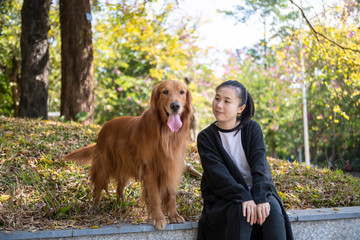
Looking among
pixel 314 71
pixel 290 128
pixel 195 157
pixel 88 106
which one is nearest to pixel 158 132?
pixel 195 157

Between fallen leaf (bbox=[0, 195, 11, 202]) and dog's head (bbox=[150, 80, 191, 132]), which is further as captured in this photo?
fallen leaf (bbox=[0, 195, 11, 202])

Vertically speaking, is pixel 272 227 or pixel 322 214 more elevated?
pixel 272 227

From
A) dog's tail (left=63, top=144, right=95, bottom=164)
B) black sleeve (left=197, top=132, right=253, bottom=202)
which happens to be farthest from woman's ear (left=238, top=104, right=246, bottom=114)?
dog's tail (left=63, top=144, right=95, bottom=164)

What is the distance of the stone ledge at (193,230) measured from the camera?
9.32 feet

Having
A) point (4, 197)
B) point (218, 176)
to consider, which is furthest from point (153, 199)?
point (4, 197)

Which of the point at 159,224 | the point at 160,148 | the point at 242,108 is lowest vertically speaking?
the point at 159,224

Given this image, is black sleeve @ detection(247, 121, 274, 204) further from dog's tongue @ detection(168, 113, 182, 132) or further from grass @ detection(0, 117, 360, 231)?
grass @ detection(0, 117, 360, 231)

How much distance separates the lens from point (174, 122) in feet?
10.5

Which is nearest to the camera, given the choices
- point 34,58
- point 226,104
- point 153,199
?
point 226,104

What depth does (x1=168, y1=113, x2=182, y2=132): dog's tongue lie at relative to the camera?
319cm

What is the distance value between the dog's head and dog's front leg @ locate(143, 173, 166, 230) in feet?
1.67

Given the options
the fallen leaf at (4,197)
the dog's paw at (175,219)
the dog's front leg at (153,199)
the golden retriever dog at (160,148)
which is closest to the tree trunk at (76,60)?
the fallen leaf at (4,197)

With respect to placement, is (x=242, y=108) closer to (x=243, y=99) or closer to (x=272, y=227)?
(x=243, y=99)

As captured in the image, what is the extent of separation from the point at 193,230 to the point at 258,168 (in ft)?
2.73
